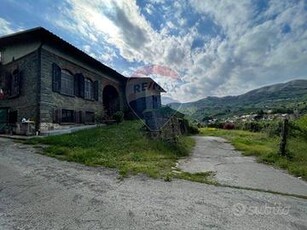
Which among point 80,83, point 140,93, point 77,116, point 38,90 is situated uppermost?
point 140,93

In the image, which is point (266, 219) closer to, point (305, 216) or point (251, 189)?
point (305, 216)

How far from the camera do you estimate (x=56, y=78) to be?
52.7 ft

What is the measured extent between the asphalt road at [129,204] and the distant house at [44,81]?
9.75 meters

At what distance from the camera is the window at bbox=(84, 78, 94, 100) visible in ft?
64.9

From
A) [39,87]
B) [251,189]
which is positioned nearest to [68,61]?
[39,87]

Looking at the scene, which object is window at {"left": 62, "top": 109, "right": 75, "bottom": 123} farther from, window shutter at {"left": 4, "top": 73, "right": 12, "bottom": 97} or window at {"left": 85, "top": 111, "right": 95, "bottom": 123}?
window shutter at {"left": 4, "top": 73, "right": 12, "bottom": 97}

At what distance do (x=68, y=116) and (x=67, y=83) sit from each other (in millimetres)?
2390

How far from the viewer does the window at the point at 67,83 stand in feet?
55.8

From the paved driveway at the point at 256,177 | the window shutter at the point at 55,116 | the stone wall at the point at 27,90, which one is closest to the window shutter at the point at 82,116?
the window shutter at the point at 55,116

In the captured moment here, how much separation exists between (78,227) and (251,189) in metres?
4.07

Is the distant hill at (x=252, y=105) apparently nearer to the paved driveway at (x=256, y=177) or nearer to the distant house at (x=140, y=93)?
the distant house at (x=140, y=93)

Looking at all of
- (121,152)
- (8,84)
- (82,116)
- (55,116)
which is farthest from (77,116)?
(121,152)

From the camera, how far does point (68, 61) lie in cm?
1741
